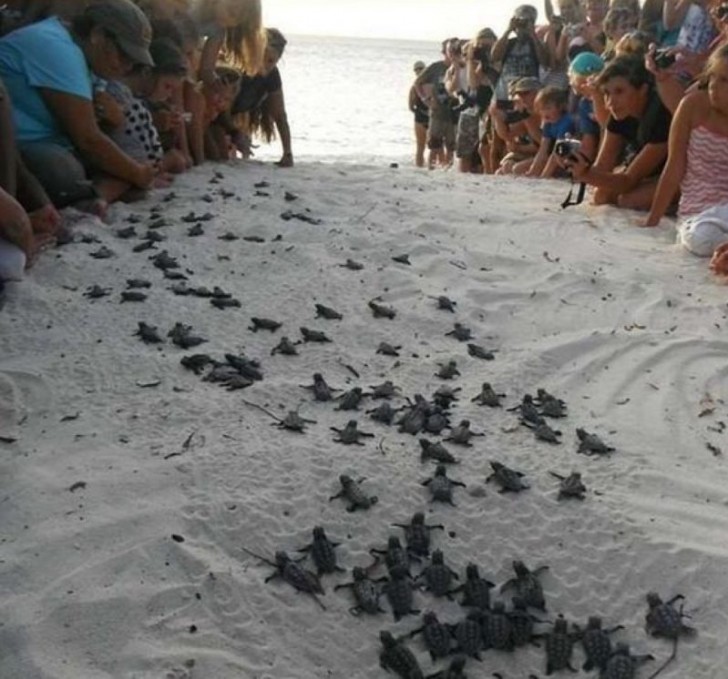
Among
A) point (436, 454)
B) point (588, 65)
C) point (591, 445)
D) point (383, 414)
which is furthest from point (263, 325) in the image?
point (588, 65)

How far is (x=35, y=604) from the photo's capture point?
65.5 inches

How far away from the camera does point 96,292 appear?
3.06 meters

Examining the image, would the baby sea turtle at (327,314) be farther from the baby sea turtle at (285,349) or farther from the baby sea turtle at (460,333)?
the baby sea turtle at (460,333)

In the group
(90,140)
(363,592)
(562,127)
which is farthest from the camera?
(562,127)

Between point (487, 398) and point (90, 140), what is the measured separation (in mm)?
2220

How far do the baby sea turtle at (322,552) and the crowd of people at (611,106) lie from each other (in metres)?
2.37

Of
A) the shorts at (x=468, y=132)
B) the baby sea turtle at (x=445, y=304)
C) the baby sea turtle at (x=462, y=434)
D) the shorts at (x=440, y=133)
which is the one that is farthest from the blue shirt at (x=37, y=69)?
the shorts at (x=440, y=133)

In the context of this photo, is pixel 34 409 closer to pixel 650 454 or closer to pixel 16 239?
pixel 16 239

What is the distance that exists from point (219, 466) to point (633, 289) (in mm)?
2035

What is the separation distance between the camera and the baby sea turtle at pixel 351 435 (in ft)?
7.43

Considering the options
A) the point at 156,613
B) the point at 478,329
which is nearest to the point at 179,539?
the point at 156,613

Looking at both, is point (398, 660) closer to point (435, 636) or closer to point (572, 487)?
point (435, 636)

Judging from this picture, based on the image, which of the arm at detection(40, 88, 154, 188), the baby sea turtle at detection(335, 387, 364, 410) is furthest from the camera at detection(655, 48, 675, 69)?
the baby sea turtle at detection(335, 387, 364, 410)

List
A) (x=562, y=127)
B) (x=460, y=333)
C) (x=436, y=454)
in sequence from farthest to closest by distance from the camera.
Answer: (x=562, y=127)
(x=460, y=333)
(x=436, y=454)
